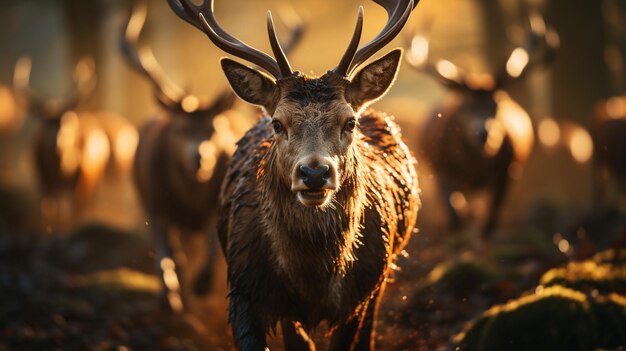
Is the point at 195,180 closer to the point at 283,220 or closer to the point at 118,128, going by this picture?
the point at 283,220

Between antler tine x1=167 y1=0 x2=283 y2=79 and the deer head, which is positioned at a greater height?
antler tine x1=167 y1=0 x2=283 y2=79

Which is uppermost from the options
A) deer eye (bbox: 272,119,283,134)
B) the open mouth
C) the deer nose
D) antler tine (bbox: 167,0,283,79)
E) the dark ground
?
antler tine (bbox: 167,0,283,79)

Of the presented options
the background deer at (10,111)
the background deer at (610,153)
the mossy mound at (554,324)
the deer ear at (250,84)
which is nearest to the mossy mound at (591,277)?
the mossy mound at (554,324)

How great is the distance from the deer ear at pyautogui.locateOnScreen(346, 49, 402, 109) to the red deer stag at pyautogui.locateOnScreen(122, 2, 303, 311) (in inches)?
172

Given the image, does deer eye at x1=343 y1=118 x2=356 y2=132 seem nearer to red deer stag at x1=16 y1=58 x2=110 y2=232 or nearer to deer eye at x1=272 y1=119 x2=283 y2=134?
deer eye at x1=272 y1=119 x2=283 y2=134

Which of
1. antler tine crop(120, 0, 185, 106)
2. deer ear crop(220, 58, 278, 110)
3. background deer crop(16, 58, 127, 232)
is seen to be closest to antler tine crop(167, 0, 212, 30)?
deer ear crop(220, 58, 278, 110)

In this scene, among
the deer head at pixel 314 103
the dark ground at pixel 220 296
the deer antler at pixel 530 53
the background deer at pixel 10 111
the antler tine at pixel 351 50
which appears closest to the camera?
the deer head at pixel 314 103

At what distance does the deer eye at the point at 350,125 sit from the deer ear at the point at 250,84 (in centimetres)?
54

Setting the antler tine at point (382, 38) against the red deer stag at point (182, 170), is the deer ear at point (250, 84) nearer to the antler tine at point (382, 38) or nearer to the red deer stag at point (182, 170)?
the antler tine at point (382, 38)

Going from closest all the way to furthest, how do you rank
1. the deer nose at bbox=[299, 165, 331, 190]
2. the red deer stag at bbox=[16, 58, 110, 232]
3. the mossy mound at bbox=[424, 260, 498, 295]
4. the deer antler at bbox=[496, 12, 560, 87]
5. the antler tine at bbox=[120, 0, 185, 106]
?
the deer nose at bbox=[299, 165, 331, 190], the mossy mound at bbox=[424, 260, 498, 295], the antler tine at bbox=[120, 0, 185, 106], the deer antler at bbox=[496, 12, 560, 87], the red deer stag at bbox=[16, 58, 110, 232]

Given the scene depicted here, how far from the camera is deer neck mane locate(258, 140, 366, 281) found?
4.99 meters

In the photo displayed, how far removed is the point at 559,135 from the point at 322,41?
31.4 metres

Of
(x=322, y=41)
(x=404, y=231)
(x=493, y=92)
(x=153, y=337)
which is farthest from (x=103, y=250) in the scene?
(x=322, y=41)

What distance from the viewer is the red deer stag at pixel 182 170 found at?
952 centimetres
